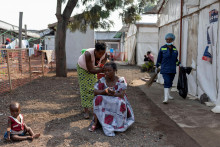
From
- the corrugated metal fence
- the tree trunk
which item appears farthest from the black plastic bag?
the tree trunk

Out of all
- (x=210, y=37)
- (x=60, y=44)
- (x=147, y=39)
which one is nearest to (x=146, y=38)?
(x=147, y=39)

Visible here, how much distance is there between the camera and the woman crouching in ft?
10.9

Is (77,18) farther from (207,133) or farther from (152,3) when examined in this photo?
(207,133)

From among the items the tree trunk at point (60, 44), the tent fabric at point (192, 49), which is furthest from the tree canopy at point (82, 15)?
the tent fabric at point (192, 49)

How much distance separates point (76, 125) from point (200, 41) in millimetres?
3786

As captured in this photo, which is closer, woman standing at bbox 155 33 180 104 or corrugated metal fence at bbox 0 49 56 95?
woman standing at bbox 155 33 180 104

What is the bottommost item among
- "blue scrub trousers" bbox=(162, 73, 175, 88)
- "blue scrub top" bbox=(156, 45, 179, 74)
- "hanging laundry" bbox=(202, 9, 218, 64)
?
"blue scrub trousers" bbox=(162, 73, 175, 88)

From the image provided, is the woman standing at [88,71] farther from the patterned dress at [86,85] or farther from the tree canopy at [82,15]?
the tree canopy at [82,15]

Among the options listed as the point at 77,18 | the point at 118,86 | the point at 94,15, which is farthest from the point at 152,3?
the point at 118,86

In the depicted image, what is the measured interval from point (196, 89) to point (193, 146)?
10.2ft

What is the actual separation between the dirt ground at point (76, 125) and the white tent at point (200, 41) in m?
1.35

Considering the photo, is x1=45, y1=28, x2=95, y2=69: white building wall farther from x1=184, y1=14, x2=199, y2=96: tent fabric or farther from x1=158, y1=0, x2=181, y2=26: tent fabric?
x1=184, y1=14, x2=199, y2=96: tent fabric

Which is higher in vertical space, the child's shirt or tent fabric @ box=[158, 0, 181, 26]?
tent fabric @ box=[158, 0, 181, 26]

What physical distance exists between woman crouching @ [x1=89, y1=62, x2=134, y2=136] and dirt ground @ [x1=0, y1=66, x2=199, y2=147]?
0.14 meters
